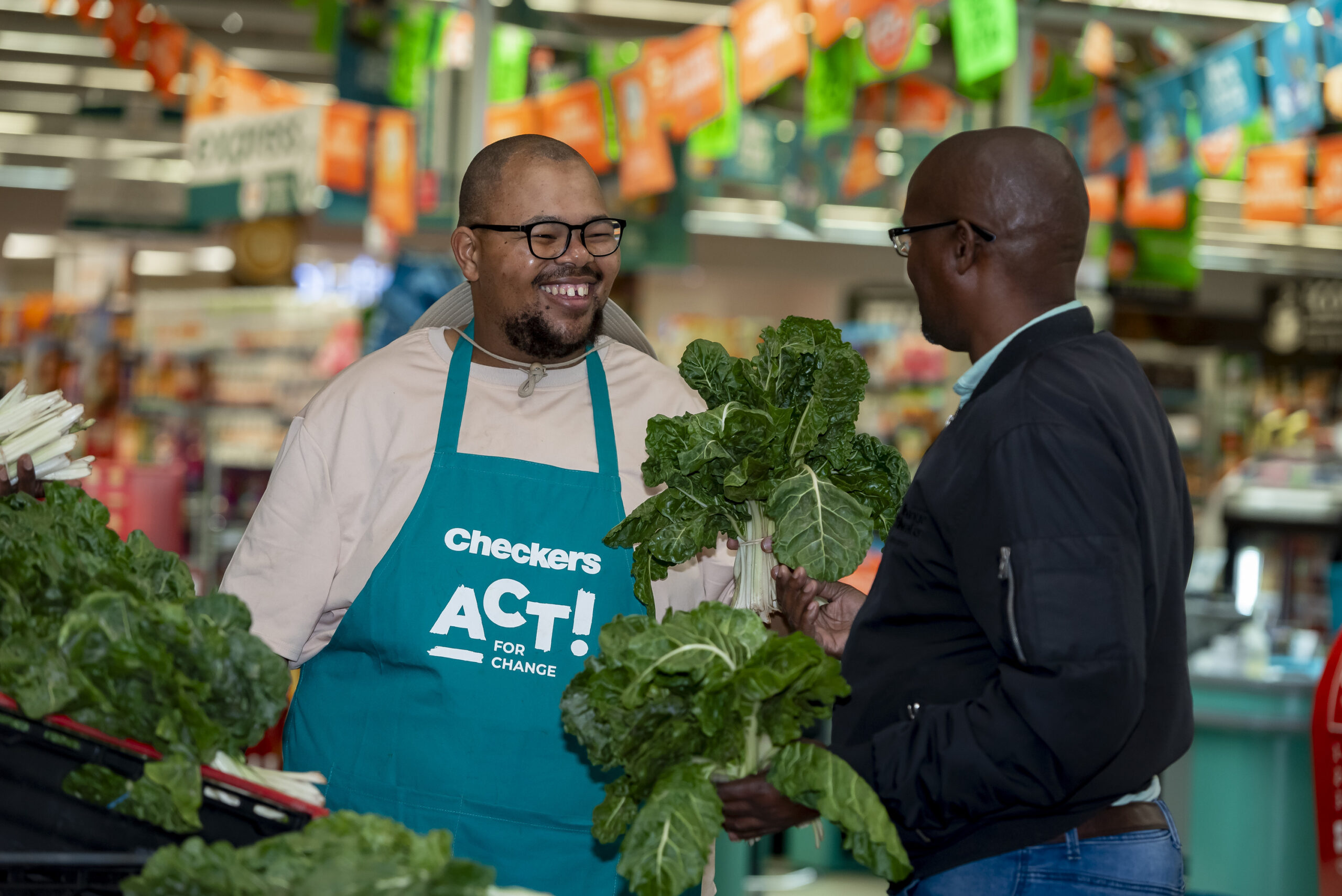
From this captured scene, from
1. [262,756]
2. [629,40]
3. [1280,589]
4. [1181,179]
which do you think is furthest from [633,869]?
[629,40]

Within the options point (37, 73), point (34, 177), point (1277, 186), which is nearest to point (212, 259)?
point (34, 177)

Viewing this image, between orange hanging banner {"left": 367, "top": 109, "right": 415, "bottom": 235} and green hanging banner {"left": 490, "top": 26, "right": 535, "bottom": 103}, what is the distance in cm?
74

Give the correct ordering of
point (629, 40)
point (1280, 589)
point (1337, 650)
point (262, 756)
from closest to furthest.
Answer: point (1337, 650), point (262, 756), point (1280, 589), point (629, 40)

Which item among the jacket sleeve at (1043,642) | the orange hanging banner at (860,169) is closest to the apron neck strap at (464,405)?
the jacket sleeve at (1043,642)

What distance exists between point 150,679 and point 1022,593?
3.51 feet

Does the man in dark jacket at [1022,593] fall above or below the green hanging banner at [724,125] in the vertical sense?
below

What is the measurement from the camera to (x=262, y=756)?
15.7 ft

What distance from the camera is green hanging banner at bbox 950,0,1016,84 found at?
564 centimetres

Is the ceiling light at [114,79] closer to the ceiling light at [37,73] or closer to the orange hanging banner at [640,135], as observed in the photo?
the ceiling light at [37,73]

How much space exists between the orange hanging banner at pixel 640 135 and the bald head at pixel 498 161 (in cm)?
485

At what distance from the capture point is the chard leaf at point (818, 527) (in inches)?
78.1

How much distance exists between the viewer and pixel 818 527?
78.8 inches

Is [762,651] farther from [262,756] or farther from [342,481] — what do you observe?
[262,756]

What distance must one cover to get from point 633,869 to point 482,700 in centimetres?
62
